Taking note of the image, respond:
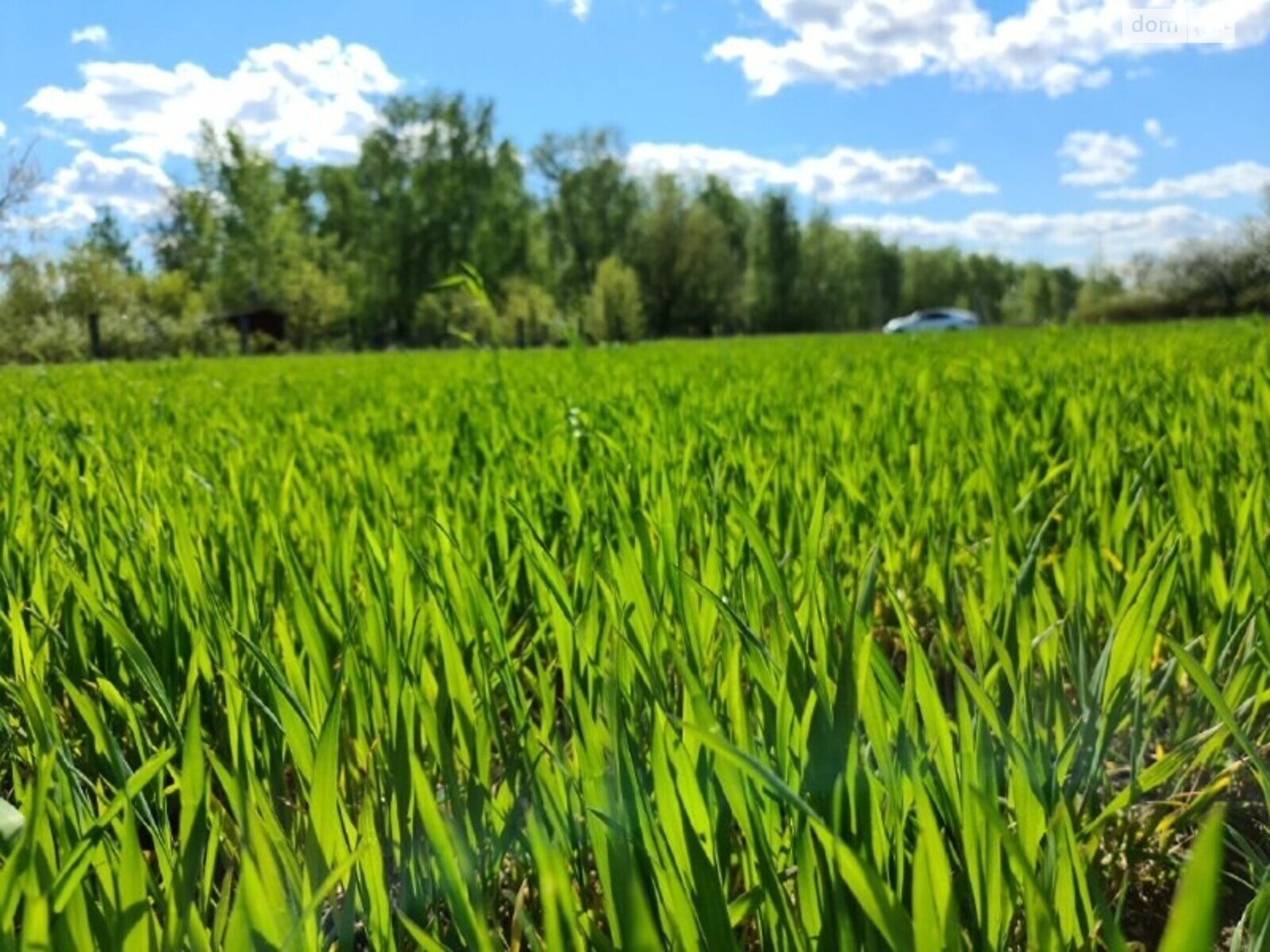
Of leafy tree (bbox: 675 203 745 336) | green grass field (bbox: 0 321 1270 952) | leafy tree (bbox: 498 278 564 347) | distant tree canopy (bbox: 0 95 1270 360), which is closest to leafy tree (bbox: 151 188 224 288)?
distant tree canopy (bbox: 0 95 1270 360)

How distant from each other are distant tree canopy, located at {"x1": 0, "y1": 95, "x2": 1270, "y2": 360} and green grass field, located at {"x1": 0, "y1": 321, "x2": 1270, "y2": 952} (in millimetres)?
30853

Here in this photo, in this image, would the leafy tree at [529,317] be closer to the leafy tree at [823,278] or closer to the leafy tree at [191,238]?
the leafy tree at [191,238]

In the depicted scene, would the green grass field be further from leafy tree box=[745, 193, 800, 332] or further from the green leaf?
leafy tree box=[745, 193, 800, 332]

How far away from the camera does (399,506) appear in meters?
1.71

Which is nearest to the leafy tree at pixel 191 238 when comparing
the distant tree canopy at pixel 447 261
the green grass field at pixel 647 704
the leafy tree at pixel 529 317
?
the distant tree canopy at pixel 447 261

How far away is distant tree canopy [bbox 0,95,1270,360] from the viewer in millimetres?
37219

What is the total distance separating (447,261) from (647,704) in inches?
2268

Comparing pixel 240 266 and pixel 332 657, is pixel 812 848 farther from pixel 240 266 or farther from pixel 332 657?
pixel 240 266

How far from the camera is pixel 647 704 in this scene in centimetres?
84

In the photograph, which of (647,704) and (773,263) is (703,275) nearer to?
(773,263)

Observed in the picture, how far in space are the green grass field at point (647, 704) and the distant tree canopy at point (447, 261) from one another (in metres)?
30.9

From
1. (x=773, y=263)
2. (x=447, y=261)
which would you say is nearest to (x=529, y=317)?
(x=447, y=261)

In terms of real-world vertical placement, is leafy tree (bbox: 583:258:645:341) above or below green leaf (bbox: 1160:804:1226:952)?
above

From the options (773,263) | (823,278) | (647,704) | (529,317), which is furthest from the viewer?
(823,278)
